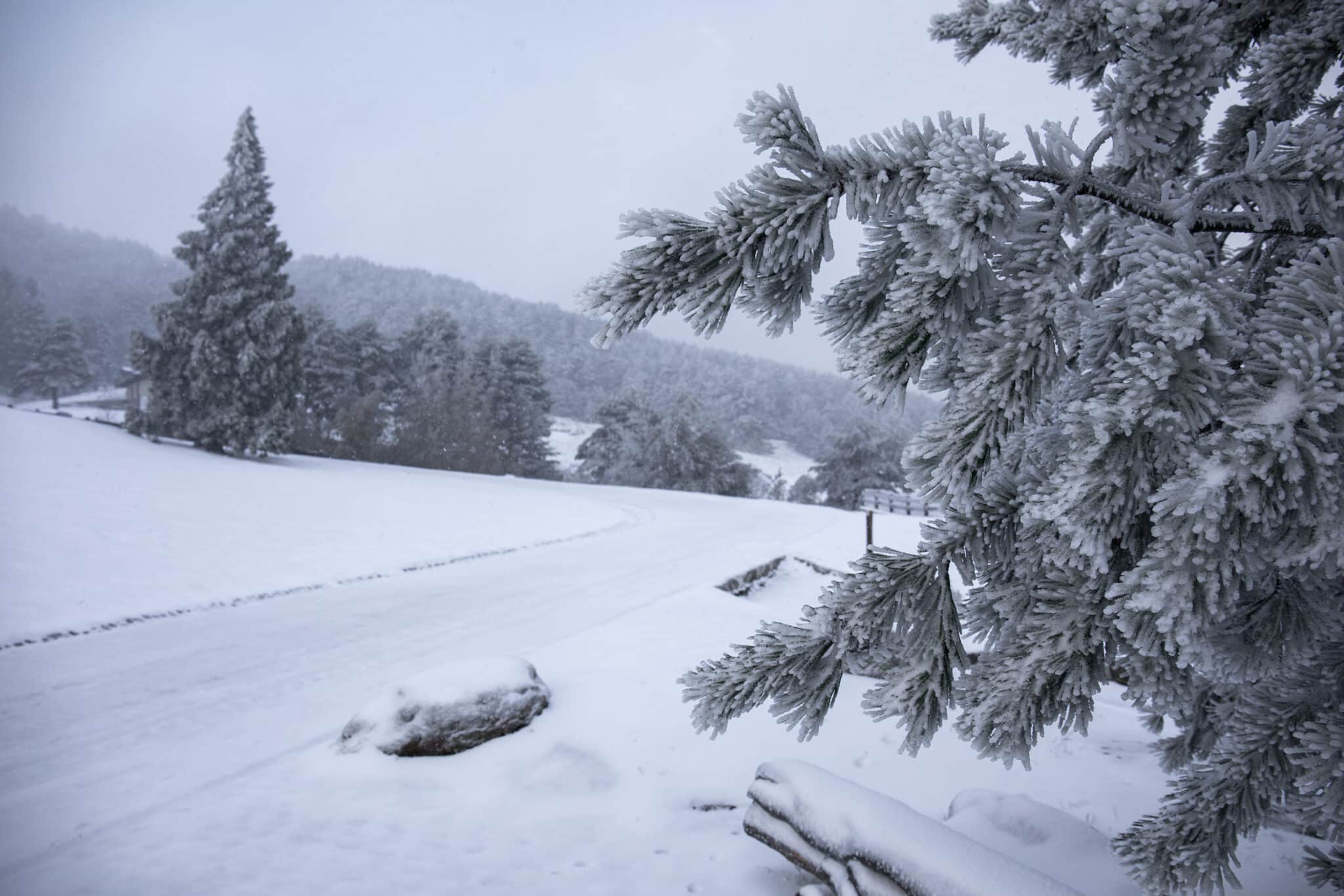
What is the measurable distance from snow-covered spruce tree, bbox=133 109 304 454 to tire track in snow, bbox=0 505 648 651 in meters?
15.3

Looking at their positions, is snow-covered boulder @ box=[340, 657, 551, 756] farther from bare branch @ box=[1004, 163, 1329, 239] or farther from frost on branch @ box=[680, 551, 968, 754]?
bare branch @ box=[1004, 163, 1329, 239]

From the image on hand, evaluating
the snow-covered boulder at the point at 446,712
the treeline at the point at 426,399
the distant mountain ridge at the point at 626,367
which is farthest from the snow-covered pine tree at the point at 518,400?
the snow-covered boulder at the point at 446,712

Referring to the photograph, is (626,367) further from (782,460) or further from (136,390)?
(136,390)

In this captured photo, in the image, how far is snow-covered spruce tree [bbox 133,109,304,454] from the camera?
952 inches

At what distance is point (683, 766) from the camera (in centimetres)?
486

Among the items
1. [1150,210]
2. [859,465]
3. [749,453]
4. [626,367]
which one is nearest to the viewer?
[1150,210]

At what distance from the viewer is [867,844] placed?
2492mm

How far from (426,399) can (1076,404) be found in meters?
38.5

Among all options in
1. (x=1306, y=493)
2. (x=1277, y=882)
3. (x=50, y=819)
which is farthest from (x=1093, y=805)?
(x=50, y=819)

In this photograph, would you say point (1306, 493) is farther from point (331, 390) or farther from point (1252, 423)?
point (331, 390)

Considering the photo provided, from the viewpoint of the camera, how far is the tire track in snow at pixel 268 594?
749 cm

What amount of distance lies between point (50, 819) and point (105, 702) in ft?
7.31

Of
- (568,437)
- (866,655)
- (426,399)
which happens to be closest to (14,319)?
(866,655)

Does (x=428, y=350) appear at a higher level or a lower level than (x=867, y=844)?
higher
